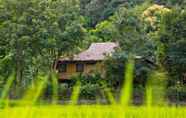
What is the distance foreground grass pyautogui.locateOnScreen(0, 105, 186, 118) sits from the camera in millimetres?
1640

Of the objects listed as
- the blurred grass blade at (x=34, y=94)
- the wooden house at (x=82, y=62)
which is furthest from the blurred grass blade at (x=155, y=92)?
the wooden house at (x=82, y=62)

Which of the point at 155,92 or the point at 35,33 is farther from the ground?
the point at 35,33

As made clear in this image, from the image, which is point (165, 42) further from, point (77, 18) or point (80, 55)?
point (80, 55)

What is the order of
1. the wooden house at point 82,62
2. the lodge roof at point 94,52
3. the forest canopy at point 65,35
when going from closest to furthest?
the forest canopy at point 65,35 → the lodge roof at point 94,52 → the wooden house at point 82,62

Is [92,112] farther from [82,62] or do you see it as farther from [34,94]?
[82,62]

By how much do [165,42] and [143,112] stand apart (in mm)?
36507

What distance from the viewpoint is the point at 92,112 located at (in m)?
1.93

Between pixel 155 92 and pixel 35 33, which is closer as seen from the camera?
pixel 155 92

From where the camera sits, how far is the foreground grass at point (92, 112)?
164 cm

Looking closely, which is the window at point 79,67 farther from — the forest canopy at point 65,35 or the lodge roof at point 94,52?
the forest canopy at point 65,35

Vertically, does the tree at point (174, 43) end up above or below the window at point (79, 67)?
above

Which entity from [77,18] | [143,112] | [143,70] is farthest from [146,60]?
[143,112]

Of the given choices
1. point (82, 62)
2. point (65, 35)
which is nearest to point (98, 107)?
point (65, 35)

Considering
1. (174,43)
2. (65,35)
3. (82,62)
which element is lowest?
(82,62)
